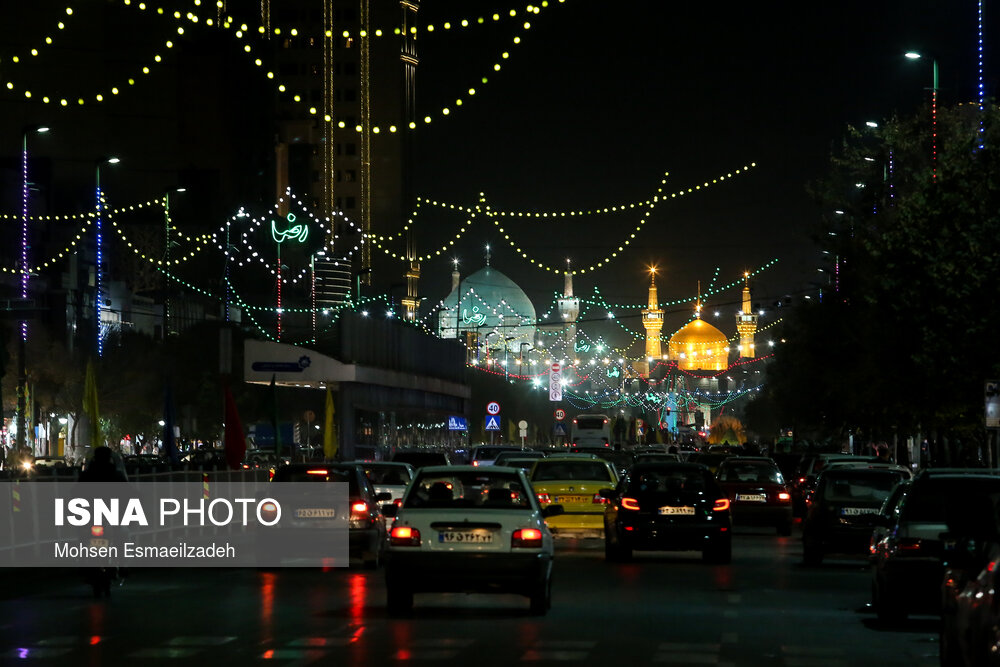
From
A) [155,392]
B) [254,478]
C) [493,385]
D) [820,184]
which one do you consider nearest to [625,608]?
[254,478]

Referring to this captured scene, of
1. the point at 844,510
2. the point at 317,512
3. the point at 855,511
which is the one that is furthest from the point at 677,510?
the point at 317,512

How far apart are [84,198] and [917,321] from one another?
75985 mm

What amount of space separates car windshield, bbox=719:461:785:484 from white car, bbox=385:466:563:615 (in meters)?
19.7

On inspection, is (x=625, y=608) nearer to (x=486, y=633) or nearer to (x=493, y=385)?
(x=486, y=633)

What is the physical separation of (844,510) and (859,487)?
73 centimetres

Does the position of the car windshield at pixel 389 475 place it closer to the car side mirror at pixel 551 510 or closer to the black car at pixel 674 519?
the black car at pixel 674 519

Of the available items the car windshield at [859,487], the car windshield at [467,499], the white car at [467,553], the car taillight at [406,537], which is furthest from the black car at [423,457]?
the car taillight at [406,537]

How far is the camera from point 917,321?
32.8 metres

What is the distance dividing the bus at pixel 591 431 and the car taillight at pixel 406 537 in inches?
2931

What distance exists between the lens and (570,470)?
1161 inches

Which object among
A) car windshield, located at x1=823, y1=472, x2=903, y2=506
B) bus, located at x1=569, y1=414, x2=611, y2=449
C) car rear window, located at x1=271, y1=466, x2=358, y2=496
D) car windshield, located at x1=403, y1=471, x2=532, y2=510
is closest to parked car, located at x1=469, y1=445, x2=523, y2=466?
car windshield, located at x1=823, y1=472, x2=903, y2=506

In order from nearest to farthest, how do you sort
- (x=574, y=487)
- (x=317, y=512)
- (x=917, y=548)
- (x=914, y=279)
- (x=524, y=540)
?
(x=917, y=548), (x=524, y=540), (x=317, y=512), (x=574, y=487), (x=914, y=279)

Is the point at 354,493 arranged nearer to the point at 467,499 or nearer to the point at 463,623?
the point at 467,499

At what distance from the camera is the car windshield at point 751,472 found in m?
35.8
